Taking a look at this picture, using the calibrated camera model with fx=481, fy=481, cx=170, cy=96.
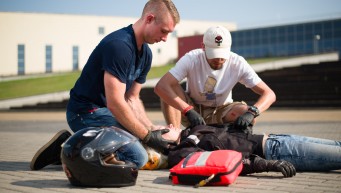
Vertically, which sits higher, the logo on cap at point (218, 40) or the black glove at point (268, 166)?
the logo on cap at point (218, 40)

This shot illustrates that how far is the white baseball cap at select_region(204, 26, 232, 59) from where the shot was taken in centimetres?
556

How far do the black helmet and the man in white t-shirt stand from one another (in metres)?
1.57

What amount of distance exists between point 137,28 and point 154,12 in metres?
0.26

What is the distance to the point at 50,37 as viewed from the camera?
195 feet

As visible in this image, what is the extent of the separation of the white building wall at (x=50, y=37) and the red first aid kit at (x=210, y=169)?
55.6 m

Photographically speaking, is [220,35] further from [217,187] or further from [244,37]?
[244,37]

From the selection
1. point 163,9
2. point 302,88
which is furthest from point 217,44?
point 302,88

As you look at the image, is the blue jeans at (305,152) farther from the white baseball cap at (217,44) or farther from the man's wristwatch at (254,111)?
the white baseball cap at (217,44)

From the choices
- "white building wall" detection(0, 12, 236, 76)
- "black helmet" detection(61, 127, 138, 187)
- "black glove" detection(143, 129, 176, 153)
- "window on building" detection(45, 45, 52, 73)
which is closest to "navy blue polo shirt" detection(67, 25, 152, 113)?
"black glove" detection(143, 129, 176, 153)

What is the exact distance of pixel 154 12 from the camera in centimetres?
459

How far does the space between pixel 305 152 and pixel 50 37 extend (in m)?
57.8

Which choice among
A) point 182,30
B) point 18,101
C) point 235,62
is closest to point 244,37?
point 182,30

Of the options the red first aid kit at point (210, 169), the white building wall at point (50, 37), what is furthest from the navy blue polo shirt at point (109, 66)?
the white building wall at point (50, 37)

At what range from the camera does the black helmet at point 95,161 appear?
12.8 feet
